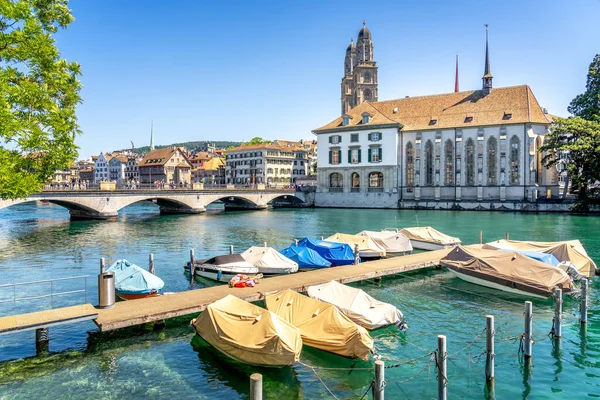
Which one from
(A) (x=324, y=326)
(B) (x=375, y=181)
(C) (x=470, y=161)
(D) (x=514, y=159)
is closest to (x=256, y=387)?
(A) (x=324, y=326)

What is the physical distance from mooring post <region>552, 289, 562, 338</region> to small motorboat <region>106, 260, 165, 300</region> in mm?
16415

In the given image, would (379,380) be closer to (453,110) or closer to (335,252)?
(335,252)

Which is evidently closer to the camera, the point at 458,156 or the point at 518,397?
the point at 518,397

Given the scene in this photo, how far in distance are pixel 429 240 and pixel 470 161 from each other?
57963 mm

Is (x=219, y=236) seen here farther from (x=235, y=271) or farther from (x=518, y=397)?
(x=518, y=397)

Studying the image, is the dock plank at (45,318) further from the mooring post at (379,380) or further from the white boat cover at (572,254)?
the white boat cover at (572,254)

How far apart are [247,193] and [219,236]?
150 feet

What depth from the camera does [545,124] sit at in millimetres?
85312

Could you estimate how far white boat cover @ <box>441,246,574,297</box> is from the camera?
2177cm

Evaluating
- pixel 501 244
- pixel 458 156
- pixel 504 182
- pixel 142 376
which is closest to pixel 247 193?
pixel 458 156

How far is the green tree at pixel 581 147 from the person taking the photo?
67.4 meters

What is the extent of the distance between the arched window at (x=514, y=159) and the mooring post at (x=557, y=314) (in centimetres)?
7609

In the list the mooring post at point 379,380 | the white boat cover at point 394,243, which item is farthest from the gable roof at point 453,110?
the mooring post at point 379,380

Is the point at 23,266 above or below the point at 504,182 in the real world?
below
